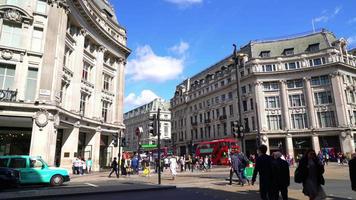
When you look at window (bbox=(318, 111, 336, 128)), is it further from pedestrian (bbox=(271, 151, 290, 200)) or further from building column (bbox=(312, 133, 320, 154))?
pedestrian (bbox=(271, 151, 290, 200))

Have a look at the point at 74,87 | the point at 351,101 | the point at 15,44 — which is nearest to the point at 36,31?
the point at 15,44

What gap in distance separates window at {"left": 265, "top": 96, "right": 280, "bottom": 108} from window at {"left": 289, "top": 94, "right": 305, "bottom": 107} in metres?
2.26

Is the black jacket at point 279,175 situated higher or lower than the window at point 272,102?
lower

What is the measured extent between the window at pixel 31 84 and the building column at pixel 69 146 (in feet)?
18.7

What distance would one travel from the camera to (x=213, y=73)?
65.4m

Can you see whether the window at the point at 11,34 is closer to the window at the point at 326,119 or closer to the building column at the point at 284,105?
the building column at the point at 284,105

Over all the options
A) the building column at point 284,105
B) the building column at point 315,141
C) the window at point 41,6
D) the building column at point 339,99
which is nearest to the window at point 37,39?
the window at point 41,6

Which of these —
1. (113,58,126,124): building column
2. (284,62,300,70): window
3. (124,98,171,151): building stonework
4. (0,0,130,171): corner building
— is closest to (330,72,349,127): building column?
(284,62,300,70): window

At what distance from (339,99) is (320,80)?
4.63 m

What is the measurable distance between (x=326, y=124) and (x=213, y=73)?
26.2m

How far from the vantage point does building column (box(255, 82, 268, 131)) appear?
51.2 m

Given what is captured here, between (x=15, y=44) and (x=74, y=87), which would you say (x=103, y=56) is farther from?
(x=15, y=44)

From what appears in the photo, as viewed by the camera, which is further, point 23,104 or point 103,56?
point 103,56

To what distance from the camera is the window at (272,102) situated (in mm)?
52344
